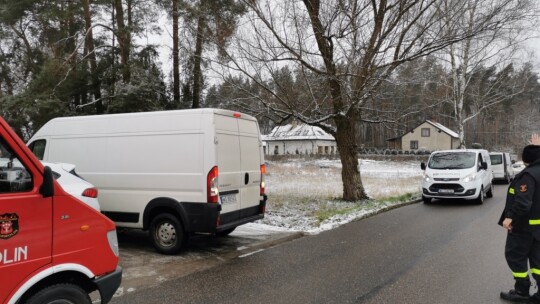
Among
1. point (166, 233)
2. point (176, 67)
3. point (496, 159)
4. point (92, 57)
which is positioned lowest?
point (166, 233)

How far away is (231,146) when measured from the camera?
24.1 feet

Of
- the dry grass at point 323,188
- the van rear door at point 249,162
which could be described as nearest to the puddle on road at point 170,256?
the van rear door at point 249,162

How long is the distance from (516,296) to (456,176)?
397 inches

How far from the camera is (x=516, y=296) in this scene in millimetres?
4832

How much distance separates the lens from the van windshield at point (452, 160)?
1500cm

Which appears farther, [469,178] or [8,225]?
[469,178]

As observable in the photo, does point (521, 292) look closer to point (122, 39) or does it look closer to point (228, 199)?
point (228, 199)

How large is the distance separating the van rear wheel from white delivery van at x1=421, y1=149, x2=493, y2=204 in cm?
1308

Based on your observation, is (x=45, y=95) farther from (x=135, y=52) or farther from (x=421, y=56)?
(x=421, y=56)

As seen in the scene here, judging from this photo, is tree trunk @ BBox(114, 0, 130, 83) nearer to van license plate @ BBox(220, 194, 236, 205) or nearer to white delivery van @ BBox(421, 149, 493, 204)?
van license plate @ BBox(220, 194, 236, 205)

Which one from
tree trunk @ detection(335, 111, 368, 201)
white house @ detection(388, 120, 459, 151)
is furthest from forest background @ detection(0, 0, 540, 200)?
white house @ detection(388, 120, 459, 151)

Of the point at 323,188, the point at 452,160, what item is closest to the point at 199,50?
the point at 323,188

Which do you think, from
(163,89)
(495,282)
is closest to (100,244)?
(495,282)

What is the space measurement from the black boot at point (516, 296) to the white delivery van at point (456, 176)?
32.3 ft
